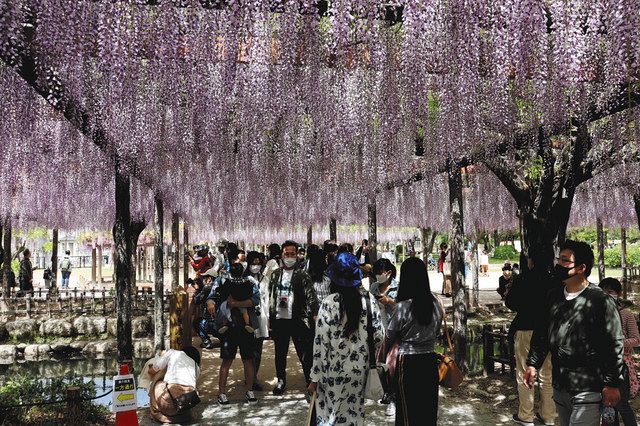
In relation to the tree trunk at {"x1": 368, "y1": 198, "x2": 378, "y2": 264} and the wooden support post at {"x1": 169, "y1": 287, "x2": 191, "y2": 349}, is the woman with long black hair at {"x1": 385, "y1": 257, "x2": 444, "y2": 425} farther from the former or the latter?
the tree trunk at {"x1": 368, "y1": 198, "x2": 378, "y2": 264}

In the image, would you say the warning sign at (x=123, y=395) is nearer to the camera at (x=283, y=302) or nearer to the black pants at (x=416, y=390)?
the camera at (x=283, y=302)

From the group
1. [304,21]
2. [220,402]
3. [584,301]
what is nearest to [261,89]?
[304,21]

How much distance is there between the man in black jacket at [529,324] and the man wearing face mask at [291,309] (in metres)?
1.82

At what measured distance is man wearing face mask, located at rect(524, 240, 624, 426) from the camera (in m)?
2.95

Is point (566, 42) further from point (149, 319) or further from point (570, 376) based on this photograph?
point (149, 319)

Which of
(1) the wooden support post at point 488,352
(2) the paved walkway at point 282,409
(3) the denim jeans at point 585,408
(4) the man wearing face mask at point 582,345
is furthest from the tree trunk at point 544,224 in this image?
(3) the denim jeans at point 585,408

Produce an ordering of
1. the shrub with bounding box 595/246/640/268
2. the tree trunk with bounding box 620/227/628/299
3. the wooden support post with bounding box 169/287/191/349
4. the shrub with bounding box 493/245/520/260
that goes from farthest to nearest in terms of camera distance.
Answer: the shrub with bounding box 493/245/520/260, the shrub with bounding box 595/246/640/268, the tree trunk with bounding box 620/227/628/299, the wooden support post with bounding box 169/287/191/349

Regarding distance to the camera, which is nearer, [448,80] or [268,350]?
[448,80]

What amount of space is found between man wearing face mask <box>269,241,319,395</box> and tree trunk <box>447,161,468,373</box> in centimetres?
234

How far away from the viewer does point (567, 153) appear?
8055mm

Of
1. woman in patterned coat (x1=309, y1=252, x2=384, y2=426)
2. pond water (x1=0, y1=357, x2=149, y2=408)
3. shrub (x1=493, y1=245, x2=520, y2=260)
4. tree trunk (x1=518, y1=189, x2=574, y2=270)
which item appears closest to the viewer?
woman in patterned coat (x1=309, y1=252, x2=384, y2=426)

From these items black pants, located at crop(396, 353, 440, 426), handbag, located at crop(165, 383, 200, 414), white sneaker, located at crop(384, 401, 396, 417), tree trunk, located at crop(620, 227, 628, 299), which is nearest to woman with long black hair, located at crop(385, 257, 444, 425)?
black pants, located at crop(396, 353, 440, 426)

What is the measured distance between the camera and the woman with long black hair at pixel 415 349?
362 centimetres

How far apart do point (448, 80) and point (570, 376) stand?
8.14 ft
